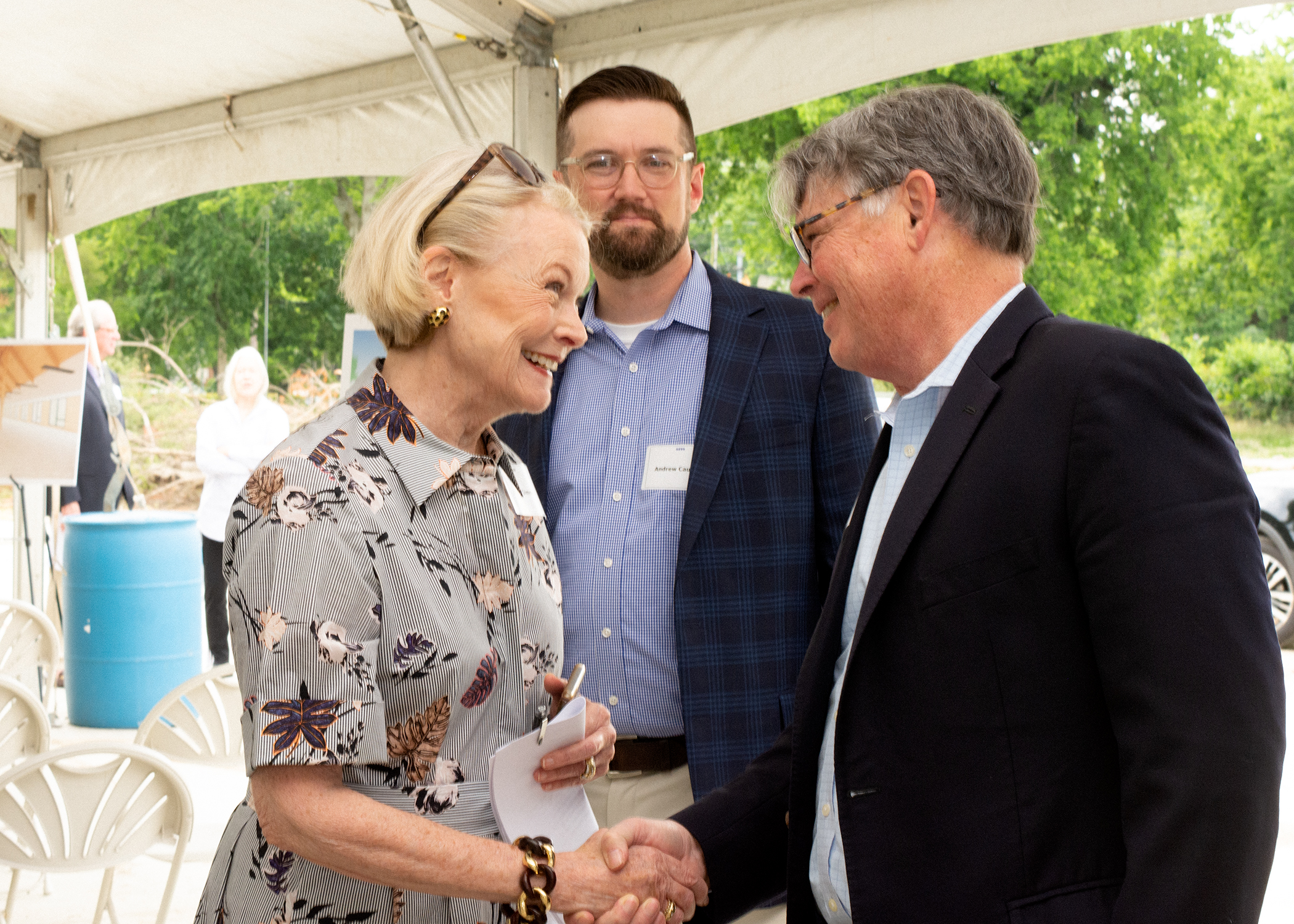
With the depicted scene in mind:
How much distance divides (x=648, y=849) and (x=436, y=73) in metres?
3.48

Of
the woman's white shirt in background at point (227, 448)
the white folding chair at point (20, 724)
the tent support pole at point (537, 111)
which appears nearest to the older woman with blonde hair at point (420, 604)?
the white folding chair at point (20, 724)

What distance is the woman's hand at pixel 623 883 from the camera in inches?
52.2

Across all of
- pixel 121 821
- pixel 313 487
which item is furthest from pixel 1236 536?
pixel 121 821

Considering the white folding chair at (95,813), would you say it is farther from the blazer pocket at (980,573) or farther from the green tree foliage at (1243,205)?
the green tree foliage at (1243,205)

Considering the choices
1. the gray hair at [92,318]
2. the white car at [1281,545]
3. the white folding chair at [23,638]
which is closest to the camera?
the white folding chair at [23,638]

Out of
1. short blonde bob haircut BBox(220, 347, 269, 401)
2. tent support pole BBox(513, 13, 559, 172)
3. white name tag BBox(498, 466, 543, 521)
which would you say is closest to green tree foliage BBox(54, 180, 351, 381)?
short blonde bob haircut BBox(220, 347, 269, 401)

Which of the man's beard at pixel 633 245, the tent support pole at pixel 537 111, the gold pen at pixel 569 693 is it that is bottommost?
the gold pen at pixel 569 693

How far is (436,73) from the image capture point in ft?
13.9

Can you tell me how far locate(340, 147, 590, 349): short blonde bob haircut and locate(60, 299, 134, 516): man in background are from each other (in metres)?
5.61

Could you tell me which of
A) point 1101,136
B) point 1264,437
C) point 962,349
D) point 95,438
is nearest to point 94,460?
point 95,438

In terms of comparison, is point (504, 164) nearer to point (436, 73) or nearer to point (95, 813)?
point (95, 813)

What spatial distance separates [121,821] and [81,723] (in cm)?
390

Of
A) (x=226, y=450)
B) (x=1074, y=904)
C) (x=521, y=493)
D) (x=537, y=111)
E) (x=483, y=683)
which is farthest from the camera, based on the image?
(x=226, y=450)

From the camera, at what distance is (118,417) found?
6.76 meters
